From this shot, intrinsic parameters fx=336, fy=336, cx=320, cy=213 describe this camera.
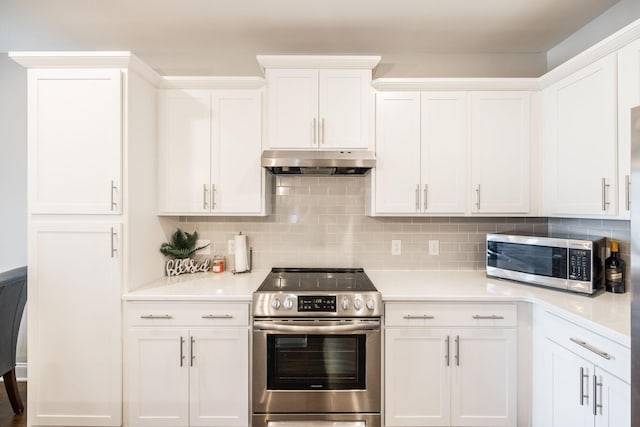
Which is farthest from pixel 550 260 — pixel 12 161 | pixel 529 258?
pixel 12 161

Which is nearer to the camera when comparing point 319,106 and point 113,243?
point 113,243

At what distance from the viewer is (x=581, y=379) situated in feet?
5.31

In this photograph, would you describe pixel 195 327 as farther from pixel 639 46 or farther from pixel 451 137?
pixel 639 46

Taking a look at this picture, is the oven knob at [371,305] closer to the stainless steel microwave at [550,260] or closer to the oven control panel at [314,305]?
the oven control panel at [314,305]

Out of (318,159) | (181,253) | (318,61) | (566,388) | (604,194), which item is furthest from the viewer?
(181,253)

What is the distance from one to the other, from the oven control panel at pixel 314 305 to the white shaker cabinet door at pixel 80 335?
90 cm

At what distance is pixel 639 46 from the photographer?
1.64 metres

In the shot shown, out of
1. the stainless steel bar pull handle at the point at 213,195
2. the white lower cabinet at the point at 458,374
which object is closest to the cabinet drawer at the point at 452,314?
the white lower cabinet at the point at 458,374

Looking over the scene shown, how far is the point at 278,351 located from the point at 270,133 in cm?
145

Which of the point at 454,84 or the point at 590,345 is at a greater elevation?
the point at 454,84

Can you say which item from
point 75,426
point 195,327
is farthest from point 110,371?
point 195,327

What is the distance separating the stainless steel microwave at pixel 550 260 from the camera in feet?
6.40

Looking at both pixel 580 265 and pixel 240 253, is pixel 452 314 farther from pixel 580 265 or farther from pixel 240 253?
pixel 240 253

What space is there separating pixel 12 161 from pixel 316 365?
9.70 ft
